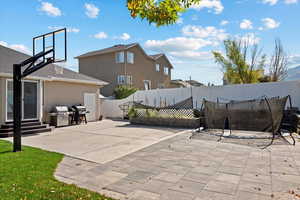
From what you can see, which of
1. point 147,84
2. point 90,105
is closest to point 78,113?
point 90,105

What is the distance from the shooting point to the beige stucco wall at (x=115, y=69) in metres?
21.9

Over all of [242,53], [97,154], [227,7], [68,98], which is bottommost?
[97,154]

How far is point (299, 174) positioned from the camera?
12.9 feet

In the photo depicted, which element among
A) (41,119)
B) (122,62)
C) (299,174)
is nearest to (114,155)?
(299,174)

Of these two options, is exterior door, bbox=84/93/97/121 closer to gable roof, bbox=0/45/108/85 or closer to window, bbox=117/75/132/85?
gable roof, bbox=0/45/108/85

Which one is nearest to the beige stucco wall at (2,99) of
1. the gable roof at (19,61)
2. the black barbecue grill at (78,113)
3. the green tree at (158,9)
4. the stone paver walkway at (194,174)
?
the gable roof at (19,61)

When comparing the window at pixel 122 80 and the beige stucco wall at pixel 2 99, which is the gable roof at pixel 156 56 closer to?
the window at pixel 122 80

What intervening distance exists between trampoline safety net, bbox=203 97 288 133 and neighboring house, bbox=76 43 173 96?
14688 mm

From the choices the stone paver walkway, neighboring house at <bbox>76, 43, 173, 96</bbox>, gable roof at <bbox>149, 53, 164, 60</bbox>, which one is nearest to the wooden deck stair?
the stone paver walkway

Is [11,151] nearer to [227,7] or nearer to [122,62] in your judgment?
[227,7]

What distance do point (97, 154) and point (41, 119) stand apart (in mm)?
6120

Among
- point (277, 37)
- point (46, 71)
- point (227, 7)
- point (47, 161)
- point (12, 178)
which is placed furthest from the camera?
point (277, 37)

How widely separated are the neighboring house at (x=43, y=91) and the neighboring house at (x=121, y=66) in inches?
313

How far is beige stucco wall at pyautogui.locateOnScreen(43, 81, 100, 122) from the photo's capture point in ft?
36.0
